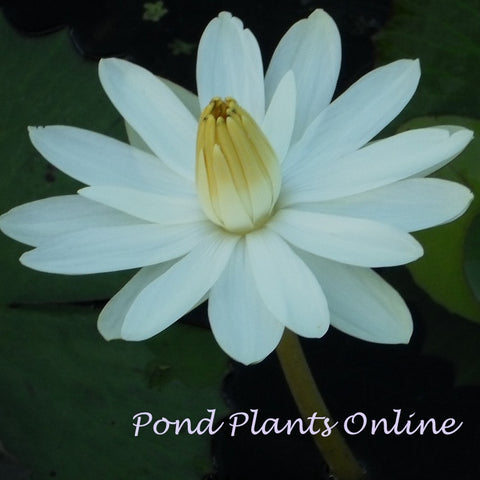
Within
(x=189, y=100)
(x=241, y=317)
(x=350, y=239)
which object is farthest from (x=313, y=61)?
(x=241, y=317)

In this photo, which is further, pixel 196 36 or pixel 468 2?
pixel 196 36

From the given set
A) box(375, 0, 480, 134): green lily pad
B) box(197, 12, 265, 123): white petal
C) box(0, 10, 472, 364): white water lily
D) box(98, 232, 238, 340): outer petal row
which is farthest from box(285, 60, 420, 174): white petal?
box(375, 0, 480, 134): green lily pad

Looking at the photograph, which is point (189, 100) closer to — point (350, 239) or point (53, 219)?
point (53, 219)

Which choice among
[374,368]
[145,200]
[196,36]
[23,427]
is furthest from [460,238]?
[196,36]

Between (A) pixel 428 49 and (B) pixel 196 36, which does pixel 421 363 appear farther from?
(B) pixel 196 36

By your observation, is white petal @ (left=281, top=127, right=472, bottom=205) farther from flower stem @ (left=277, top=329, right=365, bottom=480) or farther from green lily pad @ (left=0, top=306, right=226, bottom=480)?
green lily pad @ (left=0, top=306, right=226, bottom=480)

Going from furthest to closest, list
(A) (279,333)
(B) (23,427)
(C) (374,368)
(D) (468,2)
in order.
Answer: (C) (374,368)
(D) (468,2)
(B) (23,427)
(A) (279,333)
